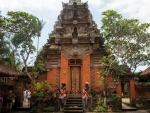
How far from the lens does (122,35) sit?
108 feet

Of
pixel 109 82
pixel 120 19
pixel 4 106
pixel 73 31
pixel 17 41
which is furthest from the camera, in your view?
pixel 17 41

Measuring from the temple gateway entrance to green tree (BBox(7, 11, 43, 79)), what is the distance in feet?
25.9

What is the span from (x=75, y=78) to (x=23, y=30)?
34.8 feet

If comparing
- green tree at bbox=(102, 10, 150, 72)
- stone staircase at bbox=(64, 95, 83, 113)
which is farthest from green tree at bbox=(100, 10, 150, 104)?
stone staircase at bbox=(64, 95, 83, 113)

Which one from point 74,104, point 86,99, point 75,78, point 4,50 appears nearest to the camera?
point 86,99

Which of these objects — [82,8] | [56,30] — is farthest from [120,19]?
[56,30]

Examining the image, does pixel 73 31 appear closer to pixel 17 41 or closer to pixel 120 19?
pixel 120 19

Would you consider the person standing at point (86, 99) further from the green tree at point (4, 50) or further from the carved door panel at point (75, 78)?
the green tree at point (4, 50)

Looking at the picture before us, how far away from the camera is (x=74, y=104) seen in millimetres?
24594

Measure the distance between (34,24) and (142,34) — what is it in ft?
40.0

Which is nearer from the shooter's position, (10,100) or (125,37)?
(10,100)

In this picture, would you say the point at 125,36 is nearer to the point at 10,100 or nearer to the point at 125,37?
the point at 125,37

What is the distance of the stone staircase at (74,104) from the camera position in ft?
76.7

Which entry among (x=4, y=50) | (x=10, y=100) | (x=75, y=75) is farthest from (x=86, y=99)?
(x=4, y=50)
